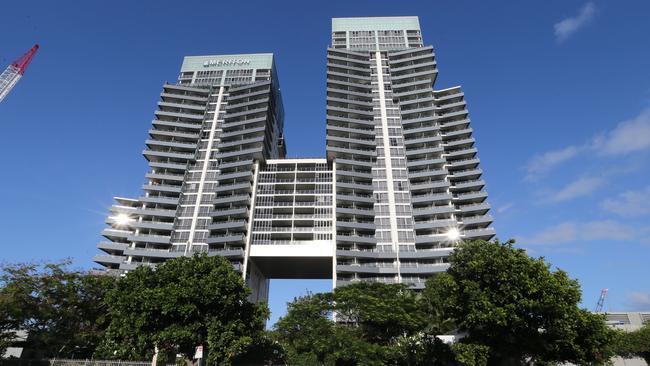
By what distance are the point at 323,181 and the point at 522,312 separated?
7302 centimetres

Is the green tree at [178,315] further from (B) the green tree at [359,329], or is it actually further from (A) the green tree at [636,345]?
(A) the green tree at [636,345]

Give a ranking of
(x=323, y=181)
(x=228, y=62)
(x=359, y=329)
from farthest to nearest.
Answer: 1. (x=228, y=62)
2. (x=323, y=181)
3. (x=359, y=329)

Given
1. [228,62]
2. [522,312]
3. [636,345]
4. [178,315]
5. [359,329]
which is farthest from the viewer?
[228,62]

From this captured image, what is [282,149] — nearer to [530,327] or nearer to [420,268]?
[420,268]

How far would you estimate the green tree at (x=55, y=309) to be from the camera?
41.4 m

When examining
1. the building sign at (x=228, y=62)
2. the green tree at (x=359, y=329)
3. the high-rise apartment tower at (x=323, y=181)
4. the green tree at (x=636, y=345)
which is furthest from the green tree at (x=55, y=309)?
the building sign at (x=228, y=62)

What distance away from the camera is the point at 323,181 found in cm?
10138

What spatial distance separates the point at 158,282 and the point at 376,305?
26.8m

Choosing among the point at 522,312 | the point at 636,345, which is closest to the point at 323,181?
the point at 636,345

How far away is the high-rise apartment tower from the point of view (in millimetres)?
91125

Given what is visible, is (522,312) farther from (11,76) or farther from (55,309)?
(11,76)

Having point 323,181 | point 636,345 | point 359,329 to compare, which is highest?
point 323,181

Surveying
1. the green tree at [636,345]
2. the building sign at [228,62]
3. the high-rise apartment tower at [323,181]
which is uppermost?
the building sign at [228,62]

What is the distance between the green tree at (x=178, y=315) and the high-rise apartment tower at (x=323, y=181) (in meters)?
49.2
